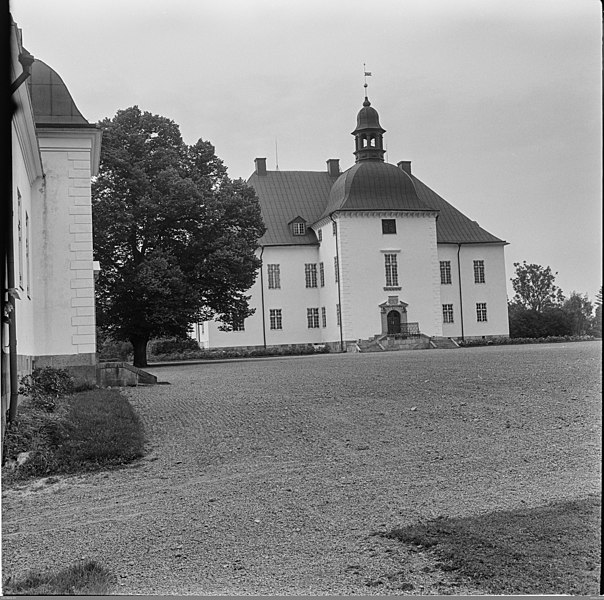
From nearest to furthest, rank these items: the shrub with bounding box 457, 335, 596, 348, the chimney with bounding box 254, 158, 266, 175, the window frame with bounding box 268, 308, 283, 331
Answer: the shrub with bounding box 457, 335, 596, 348 → the window frame with bounding box 268, 308, 283, 331 → the chimney with bounding box 254, 158, 266, 175

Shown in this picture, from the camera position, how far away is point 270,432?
791 cm

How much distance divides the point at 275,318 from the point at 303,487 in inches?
1102

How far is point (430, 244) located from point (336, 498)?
28.4 metres

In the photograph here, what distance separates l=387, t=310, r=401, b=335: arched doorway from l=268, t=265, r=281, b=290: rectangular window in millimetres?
4587

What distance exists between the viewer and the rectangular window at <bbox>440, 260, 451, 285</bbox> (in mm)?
35056

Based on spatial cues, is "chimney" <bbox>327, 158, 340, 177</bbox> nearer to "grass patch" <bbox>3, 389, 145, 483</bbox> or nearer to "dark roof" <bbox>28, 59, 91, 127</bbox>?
Answer: "dark roof" <bbox>28, 59, 91, 127</bbox>

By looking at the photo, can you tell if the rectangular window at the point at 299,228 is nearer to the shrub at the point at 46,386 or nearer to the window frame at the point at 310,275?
the window frame at the point at 310,275

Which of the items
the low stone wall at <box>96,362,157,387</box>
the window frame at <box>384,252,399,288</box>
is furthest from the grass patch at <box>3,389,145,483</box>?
the window frame at <box>384,252,399,288</box>

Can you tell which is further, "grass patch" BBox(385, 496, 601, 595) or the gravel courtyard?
the gravel courtyard

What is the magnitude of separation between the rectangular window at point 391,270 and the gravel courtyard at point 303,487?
22.6 meters

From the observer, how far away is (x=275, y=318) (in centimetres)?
3384

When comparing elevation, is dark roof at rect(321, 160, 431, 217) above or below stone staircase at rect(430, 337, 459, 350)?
above

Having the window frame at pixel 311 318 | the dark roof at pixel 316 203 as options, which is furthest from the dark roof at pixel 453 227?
the window frame at pixel 311 318

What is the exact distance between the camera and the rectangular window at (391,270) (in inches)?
1287
